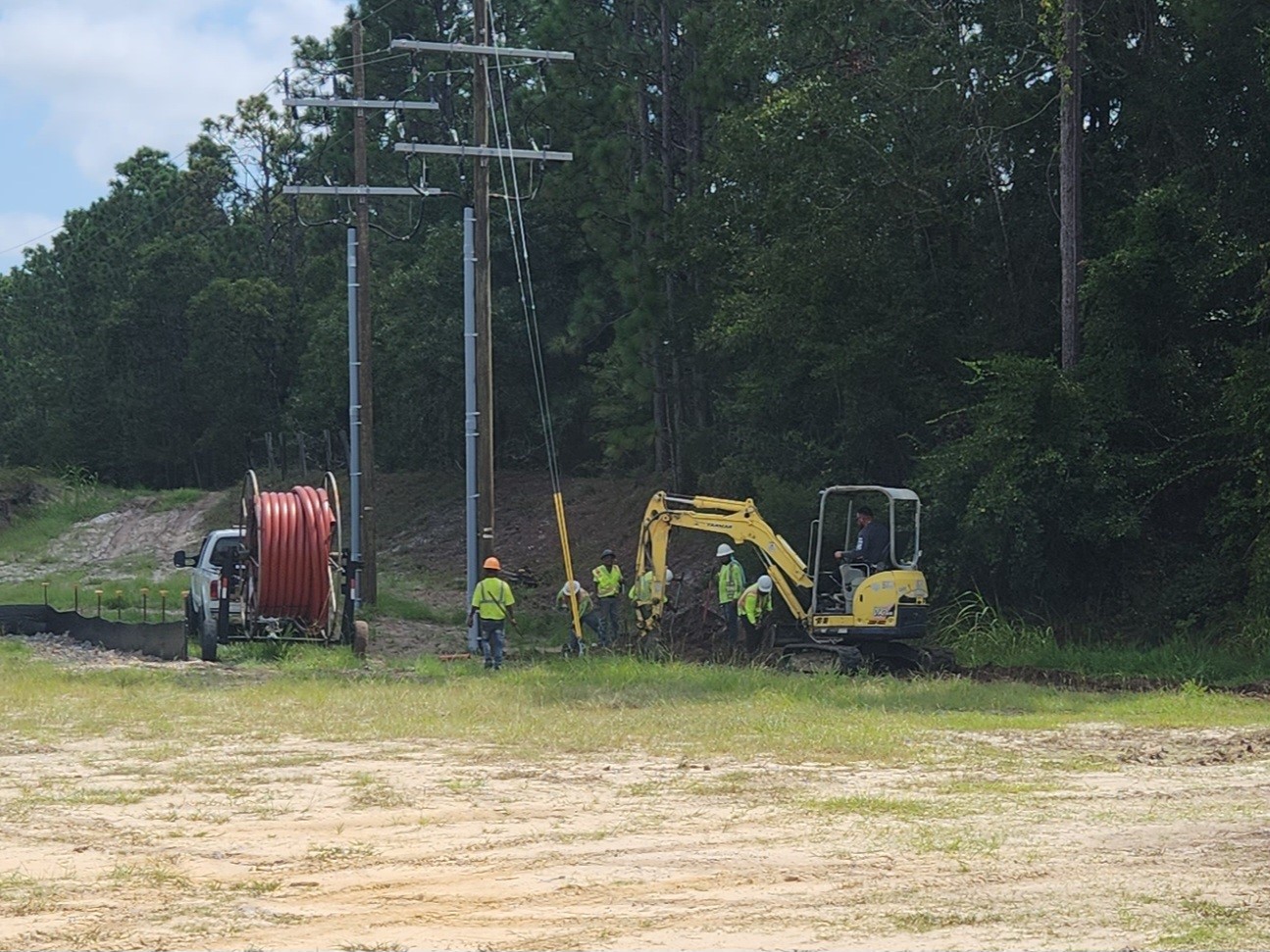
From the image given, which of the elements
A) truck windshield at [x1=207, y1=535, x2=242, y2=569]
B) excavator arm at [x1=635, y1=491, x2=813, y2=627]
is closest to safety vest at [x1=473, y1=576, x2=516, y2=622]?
excavator arm at [x1=635, y1=491, x2=813, y2=627]

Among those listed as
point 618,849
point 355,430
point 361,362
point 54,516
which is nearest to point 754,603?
point 355,430

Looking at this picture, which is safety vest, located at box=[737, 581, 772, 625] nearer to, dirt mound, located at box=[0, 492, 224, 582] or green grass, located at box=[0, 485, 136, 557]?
dirt mound, located at box=[0, 492, 224, 582]

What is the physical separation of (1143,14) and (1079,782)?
813 inches

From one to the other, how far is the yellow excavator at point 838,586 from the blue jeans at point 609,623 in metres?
1.62

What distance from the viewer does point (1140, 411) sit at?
28703 mm

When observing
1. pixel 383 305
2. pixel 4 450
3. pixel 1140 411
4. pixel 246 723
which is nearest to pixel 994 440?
pixel 1140 411

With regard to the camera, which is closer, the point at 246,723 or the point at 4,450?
the point at 246,723

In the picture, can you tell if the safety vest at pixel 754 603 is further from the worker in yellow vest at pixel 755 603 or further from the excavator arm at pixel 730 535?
the excavator arm at pixel 730 535

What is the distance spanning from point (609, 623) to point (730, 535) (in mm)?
4379

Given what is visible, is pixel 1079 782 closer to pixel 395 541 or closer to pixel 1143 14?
pixel 1143 14

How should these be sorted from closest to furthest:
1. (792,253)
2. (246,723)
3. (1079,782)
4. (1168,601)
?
(1079,782), (246,723), (1168,601), (792,253)

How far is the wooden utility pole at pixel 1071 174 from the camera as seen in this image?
28609 mm

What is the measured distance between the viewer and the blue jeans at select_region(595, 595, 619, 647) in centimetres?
2845

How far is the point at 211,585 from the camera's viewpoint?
25.7m
